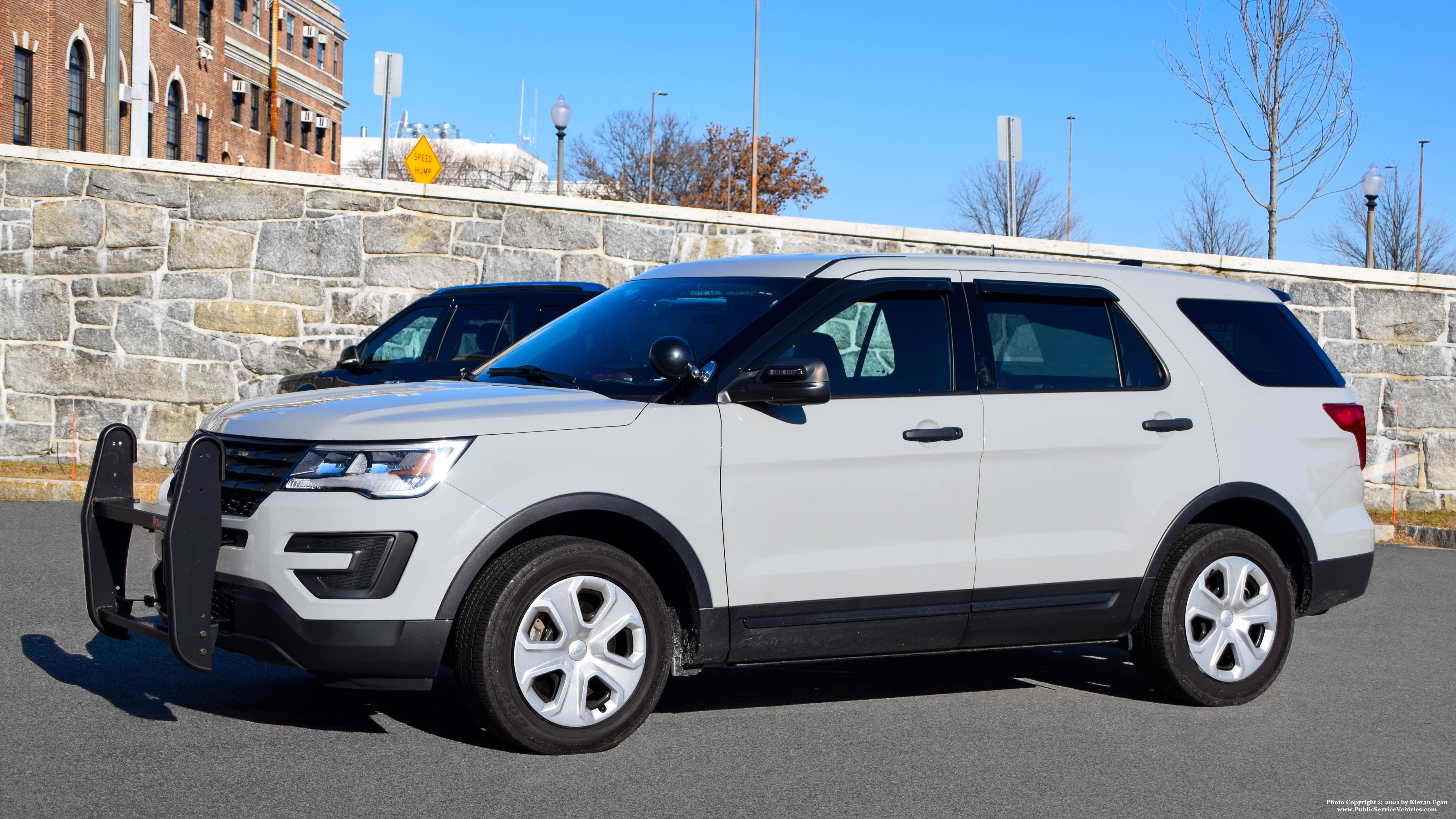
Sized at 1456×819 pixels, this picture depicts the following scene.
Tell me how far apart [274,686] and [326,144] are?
64.9 m

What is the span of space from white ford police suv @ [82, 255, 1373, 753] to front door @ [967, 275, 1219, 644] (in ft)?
0.04

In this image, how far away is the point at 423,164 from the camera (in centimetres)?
1730

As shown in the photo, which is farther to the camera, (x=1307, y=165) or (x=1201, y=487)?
(x=1307, y=165)

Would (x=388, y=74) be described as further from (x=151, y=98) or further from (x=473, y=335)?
(x=151, y=98)

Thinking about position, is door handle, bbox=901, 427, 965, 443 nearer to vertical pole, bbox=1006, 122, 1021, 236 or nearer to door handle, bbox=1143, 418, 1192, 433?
door handle, bbox=1143, 418, 1192, 433

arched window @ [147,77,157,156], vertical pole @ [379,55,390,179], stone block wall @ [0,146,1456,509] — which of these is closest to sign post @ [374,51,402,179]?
vertical pole @ [379,55,390,179]

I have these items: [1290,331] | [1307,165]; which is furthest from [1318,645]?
[1307,165]

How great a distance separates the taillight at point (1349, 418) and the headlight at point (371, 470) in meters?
4.03

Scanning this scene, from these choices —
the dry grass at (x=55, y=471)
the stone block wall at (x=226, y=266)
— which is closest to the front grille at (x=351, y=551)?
the dry grass at (x=55, y=471)

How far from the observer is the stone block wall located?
14.9 metres

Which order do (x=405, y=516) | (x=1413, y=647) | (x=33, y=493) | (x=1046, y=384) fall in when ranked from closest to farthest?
(x=405, y=516)
(x=1046, y=384)
(x=1413, y=647)
(x=33, y=493)

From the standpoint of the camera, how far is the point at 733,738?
17.6 ft

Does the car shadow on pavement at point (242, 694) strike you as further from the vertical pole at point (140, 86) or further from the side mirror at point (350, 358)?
the vertical pole at point (140, 86)

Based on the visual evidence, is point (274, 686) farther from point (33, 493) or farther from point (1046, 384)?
point (33, 493)
